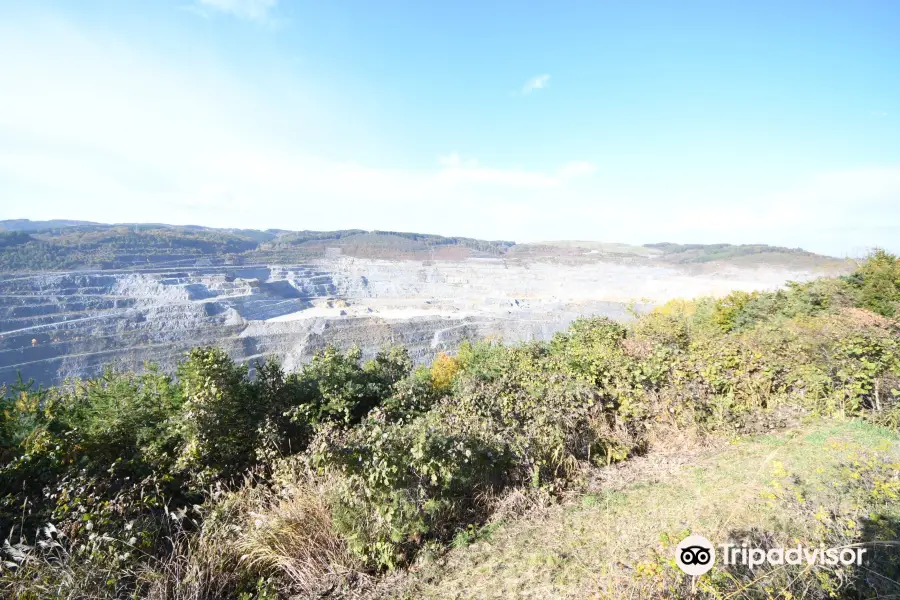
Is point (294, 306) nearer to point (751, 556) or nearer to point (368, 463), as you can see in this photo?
point (368, 463)

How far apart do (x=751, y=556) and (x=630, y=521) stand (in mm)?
1037

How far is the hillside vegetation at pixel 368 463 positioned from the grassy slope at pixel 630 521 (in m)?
0.09

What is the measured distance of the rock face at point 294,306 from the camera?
3881 cm

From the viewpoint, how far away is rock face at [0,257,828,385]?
1528 inches

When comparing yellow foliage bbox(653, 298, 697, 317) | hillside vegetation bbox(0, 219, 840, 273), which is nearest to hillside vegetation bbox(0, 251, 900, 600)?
yellow foliage bbox(653, 298, 697, 317)

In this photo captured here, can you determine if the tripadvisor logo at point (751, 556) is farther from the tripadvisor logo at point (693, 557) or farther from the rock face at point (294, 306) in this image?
the rock face at point (294, 306)

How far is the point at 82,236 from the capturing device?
6062 centimetres

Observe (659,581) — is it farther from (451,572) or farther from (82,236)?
(82,236)

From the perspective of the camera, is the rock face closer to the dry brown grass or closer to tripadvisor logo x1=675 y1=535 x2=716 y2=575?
the dry brown grass

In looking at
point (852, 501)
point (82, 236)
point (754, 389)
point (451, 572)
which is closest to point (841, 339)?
point (754, 389)

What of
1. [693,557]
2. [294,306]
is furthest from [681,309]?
[294,306]

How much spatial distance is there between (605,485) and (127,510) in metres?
4.16

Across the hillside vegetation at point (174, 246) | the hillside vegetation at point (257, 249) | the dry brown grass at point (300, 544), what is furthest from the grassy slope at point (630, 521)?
the hillside vegetation at point (174, 246)

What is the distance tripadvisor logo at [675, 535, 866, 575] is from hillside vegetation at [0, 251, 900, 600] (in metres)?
0.08
